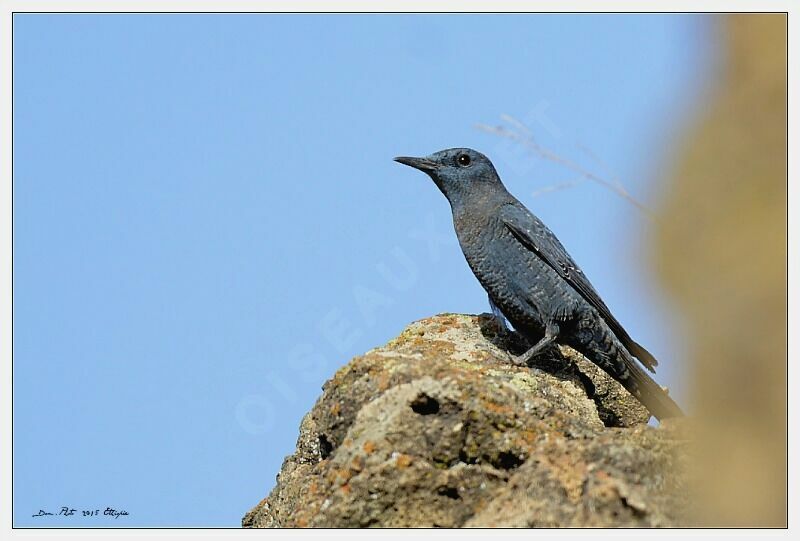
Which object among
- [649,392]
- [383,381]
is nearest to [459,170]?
[649,392]

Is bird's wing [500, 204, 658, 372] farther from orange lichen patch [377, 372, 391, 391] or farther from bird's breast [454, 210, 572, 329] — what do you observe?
orange lichen patch [377, 372, 391, 391]

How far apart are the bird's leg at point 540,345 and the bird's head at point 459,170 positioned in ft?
5.03

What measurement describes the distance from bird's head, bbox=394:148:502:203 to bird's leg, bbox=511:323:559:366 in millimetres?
1533

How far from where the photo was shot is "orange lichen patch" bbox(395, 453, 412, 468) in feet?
15.6

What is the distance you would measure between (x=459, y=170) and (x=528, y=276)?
49.9 inches

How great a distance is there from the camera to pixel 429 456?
15.9 feet

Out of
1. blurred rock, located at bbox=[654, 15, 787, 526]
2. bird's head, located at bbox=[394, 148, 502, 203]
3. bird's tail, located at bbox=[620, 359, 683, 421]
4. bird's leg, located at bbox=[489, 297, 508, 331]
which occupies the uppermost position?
bird's head, located at bbox=[394, 148, 502, 203]

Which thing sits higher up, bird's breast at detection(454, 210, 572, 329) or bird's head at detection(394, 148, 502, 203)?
bird's head at detection(394, 148, 502, 203)

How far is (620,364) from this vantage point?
7.61m

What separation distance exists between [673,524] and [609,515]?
26 centimetres

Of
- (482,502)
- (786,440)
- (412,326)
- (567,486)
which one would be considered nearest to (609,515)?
(567,486)

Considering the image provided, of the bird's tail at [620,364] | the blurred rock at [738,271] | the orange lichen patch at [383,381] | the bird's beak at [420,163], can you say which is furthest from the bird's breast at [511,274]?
the blurred rock at [738,271]

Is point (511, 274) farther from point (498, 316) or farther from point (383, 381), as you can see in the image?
point (383, 381)

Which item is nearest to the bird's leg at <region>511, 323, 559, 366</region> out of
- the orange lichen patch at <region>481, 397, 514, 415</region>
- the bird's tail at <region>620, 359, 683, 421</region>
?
the bird's tail at <region>620, 359, 683, 421</region>
